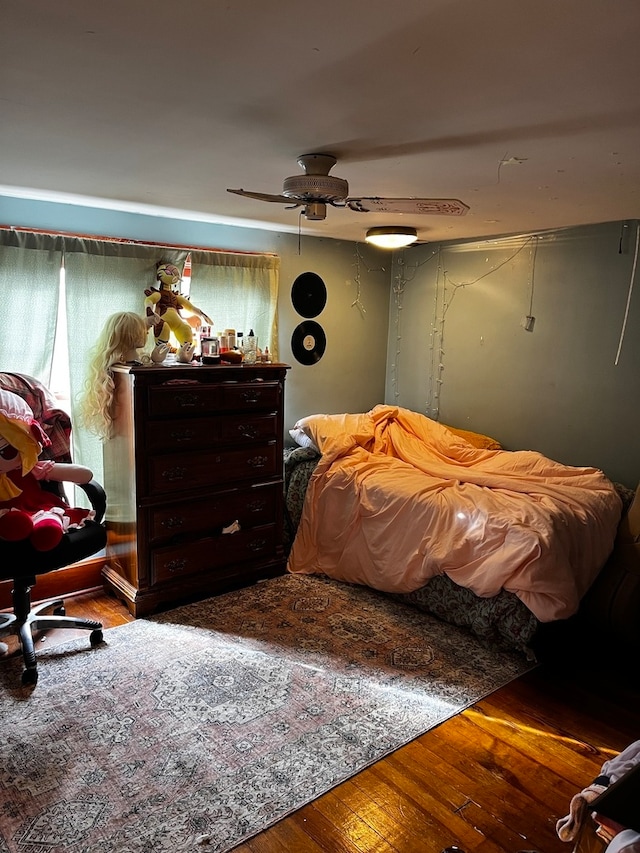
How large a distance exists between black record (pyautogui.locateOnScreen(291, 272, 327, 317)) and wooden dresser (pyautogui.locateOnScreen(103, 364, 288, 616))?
0.94 meters

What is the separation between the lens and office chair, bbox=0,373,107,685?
253 cm

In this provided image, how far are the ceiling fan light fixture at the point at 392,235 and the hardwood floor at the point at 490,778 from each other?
2.46m

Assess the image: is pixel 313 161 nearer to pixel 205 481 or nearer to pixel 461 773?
pixel 205 481

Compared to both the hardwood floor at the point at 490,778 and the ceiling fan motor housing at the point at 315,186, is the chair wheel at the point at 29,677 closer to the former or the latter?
the hardwood floor at the point at 490,778

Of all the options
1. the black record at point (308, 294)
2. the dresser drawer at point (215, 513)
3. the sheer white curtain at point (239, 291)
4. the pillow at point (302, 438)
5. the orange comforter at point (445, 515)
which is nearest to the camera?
the orange comforter at point (445, 515)

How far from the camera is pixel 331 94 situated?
1.56 m

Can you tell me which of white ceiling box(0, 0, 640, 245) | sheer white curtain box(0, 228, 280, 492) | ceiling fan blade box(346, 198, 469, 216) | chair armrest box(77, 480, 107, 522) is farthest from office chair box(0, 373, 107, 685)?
ceiling fan blade box(346, 198, 469, 216)

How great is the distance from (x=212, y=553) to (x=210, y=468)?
1.57 ft

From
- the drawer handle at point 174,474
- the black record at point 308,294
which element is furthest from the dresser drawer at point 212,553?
the black record at point 308,294

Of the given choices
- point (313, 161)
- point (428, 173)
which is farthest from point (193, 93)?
point (428, 173)

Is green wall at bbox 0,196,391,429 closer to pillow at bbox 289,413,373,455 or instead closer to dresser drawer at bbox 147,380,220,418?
pillow at bbox 289,413,373,455

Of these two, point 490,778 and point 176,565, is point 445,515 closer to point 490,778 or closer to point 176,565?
point 490,778

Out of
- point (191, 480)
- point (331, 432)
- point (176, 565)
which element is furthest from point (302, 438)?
point (176, 565)

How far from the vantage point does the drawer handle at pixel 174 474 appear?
315 cm
